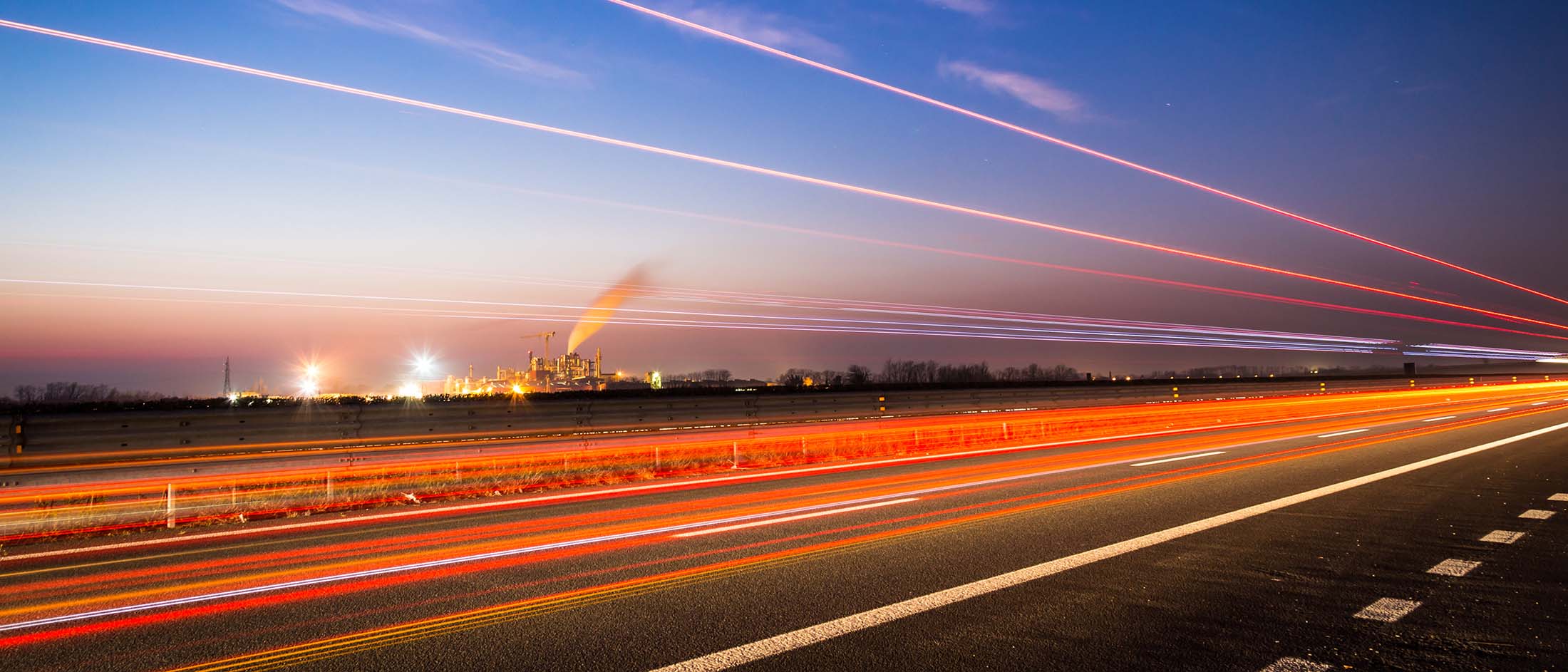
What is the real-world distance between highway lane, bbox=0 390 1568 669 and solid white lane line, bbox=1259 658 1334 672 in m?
2.40

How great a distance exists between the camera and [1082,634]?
17.2 ft

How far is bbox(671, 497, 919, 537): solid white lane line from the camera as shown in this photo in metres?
9.02

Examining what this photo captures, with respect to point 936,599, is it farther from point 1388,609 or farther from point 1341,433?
point 1341,433

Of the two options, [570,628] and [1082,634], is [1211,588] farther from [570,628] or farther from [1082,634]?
[570,628]

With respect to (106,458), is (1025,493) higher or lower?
lower

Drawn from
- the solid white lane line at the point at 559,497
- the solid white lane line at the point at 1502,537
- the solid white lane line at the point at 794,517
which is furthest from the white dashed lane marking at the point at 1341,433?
the solid white lane line at the point at 794,517

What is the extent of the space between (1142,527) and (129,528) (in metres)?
12.5

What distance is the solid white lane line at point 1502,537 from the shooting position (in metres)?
8.07

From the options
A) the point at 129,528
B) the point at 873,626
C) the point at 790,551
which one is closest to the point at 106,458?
the point at 129,528

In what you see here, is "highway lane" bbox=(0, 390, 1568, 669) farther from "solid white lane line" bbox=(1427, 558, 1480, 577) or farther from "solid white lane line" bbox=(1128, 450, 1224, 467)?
"solid white lane line" bbox=(1427, 558, 1480, 577)

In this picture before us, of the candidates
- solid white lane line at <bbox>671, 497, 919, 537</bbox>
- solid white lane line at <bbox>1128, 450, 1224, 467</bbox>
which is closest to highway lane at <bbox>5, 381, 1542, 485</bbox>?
solid white lane line at <bbox>1128, 450, 1224, 467</bbox>

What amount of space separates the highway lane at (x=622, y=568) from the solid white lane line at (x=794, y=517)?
0.06 metres

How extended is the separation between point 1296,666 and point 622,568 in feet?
17.2

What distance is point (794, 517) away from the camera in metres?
9.88
